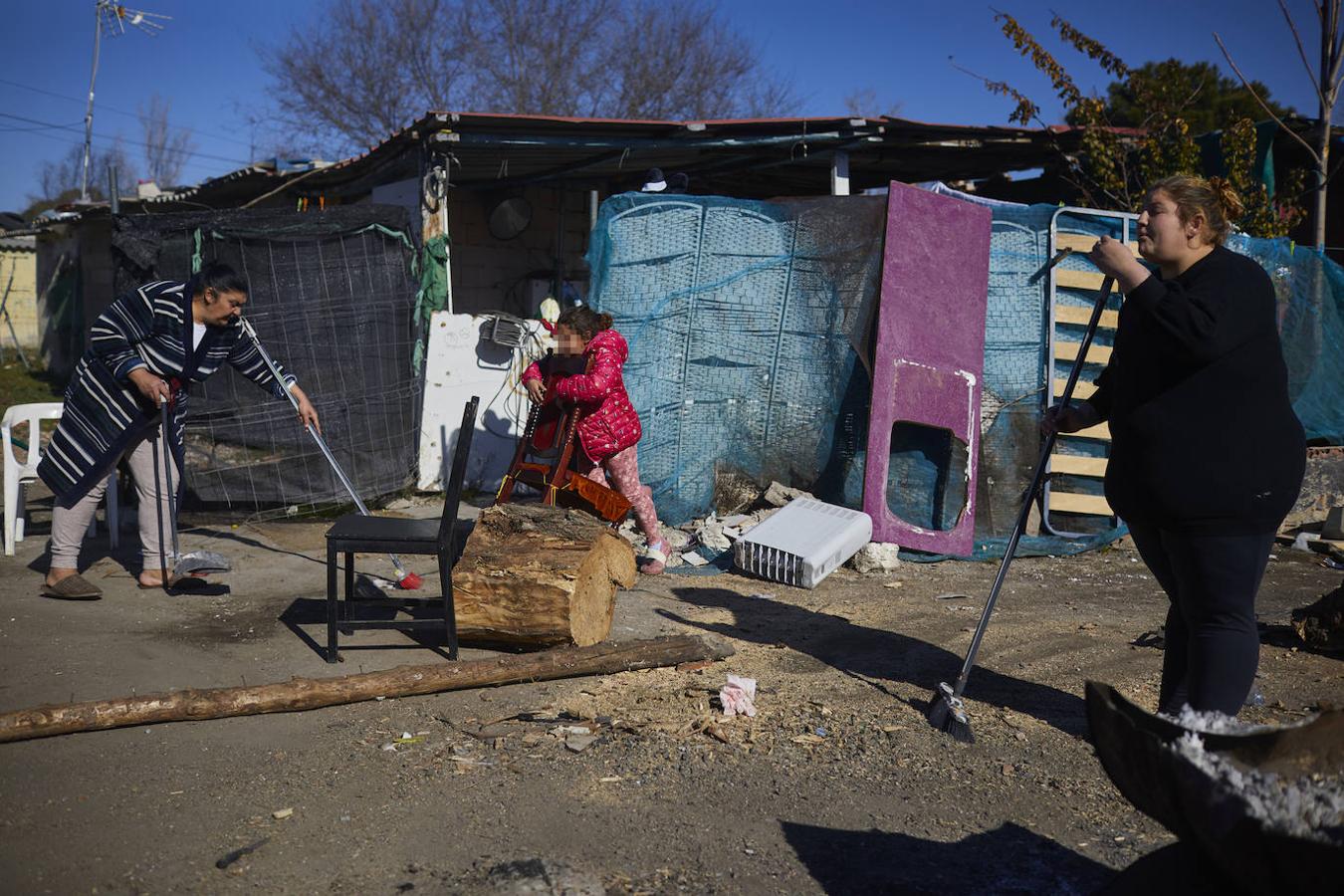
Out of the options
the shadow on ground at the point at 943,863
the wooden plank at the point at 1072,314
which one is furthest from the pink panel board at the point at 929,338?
the shadow on ground at the point at 943,863

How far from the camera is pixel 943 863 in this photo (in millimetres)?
3086

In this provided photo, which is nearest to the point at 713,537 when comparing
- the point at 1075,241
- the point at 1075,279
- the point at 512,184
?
the point at 1075,279

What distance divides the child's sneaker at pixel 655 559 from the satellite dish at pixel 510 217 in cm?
627

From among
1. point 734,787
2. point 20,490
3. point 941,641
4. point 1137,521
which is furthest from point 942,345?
point 20,490

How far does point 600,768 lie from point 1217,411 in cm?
229

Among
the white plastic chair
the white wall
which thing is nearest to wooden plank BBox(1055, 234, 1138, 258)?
the white wall

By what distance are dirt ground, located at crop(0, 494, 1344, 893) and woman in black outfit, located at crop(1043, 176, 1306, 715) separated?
659mm

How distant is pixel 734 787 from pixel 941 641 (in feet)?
7.07

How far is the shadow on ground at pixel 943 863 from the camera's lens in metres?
2.96

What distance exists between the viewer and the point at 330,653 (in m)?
4.75

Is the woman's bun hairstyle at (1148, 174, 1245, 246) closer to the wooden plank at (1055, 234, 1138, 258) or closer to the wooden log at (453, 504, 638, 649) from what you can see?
the wooden log at (453, 504, 638, 649)

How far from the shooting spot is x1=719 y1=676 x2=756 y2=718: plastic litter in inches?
166

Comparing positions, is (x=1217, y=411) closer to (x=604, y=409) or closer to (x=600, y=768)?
(x=600, y=768)

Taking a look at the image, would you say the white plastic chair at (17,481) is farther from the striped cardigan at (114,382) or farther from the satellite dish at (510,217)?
the satellite dish at (510,217)
